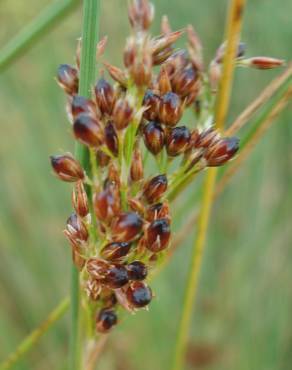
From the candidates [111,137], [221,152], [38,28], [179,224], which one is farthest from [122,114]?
[179,224]

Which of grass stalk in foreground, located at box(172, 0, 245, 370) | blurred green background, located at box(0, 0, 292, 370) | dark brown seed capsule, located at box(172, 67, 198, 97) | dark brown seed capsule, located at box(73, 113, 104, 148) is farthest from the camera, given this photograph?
blurred green background, located at box(0, 0, 292, 370)

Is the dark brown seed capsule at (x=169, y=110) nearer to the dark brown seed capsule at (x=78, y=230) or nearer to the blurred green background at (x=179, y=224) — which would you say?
the dark brown seed capsule at (x=78, y=230)

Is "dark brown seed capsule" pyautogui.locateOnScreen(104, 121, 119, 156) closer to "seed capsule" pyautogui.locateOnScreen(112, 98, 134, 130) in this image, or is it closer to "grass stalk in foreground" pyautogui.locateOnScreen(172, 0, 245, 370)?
"seed capsule" pyautogui.locateOnScreen(112, 98, 134, 130)

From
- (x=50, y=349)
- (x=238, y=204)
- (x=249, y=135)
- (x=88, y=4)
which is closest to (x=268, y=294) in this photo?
(x=238, y=204)

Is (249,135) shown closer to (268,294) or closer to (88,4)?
(88,4)

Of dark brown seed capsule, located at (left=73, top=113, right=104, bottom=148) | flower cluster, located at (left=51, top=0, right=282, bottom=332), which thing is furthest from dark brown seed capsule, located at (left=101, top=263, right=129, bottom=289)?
dark brown seed capsule, located at (left=73, top=113, right=104, bottom=148)

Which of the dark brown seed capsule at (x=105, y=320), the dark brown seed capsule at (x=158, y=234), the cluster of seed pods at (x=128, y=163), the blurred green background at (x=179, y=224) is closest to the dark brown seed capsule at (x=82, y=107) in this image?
the cluster of seed pods at (x=128, y=163)

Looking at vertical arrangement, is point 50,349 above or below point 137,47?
below

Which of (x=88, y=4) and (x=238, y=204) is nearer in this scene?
(x=88, y=4)
